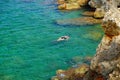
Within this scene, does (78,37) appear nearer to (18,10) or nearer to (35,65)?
(35,65)

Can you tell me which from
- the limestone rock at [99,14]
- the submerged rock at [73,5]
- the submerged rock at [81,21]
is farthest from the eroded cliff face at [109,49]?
the submerged rock at [73,5]

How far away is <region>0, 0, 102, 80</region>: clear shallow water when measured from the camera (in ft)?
102

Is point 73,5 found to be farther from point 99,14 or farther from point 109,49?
point 109,49

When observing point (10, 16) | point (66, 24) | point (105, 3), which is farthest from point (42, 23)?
point (105, 3)

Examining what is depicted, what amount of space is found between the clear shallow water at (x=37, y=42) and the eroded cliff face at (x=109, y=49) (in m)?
9.21

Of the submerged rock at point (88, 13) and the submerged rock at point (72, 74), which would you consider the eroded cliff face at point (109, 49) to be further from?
the submerged rock at point (88, 13)

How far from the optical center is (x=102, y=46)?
824 inches

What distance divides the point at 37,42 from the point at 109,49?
20.1 metres

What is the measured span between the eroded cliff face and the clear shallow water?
921 cm

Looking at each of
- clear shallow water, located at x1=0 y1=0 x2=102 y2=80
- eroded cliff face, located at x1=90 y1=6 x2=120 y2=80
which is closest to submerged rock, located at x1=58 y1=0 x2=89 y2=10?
clear shallow water, located at x1=0 y1=0 x2=102 y2=80

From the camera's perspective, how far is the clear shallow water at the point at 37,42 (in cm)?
3122

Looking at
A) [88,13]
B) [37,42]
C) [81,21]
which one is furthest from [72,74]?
[88,13]

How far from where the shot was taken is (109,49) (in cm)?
2008

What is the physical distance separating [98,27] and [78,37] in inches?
176
